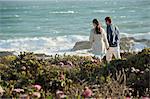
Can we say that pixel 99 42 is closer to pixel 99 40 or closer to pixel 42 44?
pixel 99 40

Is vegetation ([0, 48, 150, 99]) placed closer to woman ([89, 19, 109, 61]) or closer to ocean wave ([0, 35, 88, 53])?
woman ([89, 19, 109, 61])

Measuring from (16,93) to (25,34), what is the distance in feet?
158

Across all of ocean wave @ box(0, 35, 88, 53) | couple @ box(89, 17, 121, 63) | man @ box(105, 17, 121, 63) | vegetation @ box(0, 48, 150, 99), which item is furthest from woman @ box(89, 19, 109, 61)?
ocean wave @ box(0, 35, 88, 53)

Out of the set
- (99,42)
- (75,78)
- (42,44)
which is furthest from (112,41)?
(42,44)

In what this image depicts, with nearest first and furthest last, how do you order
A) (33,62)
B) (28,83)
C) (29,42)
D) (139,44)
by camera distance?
(28,83) < (33,62) < (139,44) < (29,42)

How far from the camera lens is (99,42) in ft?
44.0

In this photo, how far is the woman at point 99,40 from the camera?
13250 millimetres

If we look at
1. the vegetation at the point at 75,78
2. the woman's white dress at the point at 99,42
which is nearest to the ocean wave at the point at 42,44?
the woman's white dress at the point at 99,42

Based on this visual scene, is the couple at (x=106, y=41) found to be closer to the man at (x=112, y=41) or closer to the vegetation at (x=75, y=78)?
the man at (x=112, y=41)

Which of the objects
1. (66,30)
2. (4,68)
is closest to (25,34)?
(66,30)

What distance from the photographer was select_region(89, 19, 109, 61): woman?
13.2 metres

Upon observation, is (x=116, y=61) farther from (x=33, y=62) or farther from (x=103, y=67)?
(x=33, y=62)

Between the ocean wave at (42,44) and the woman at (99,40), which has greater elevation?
the woman at (99,40)

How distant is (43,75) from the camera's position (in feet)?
27.7
